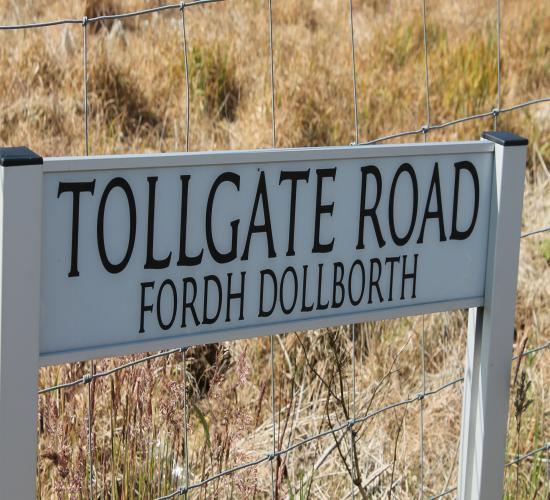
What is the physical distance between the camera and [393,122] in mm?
3729

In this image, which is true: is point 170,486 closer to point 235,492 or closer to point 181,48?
point 235,492

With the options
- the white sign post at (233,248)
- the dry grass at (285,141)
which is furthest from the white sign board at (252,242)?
the dry grass at (285,141)

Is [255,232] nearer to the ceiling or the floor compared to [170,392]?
nearer to the ceiling

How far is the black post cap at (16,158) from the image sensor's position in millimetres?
1067

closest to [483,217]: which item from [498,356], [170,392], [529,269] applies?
[498,356]

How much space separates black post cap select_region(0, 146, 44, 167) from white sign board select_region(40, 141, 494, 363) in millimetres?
24

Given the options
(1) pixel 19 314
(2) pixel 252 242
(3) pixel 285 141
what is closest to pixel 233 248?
(2) pixel 252 242

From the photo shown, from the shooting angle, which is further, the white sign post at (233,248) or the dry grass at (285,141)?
the dry grass at (285,141)

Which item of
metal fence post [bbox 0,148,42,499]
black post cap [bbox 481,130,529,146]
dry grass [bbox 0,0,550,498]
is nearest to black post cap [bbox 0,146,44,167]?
metal fence post [bbox 0,148,42,499]

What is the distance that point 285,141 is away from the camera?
3363 millimetres

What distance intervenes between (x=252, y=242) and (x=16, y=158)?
0.33 meters

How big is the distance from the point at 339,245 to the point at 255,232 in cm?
13

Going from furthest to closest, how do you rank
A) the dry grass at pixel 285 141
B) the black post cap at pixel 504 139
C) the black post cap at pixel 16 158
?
the dry grass at pixel 285 141 < the black post cap at pixel 504 139 < the black post cap at pixel 16 158

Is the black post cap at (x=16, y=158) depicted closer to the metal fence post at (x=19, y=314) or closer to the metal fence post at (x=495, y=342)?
the metal fence post at (x=19, y=314)
